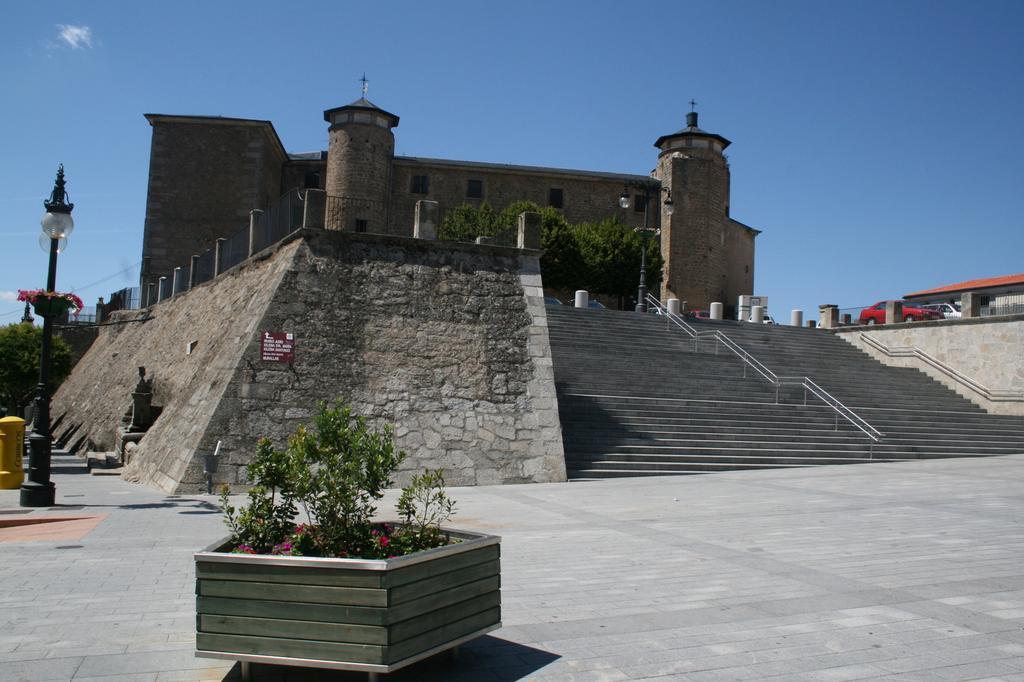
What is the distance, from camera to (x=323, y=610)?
12.5ft

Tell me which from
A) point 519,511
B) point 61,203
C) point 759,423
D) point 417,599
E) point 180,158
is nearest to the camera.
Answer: point 417,599

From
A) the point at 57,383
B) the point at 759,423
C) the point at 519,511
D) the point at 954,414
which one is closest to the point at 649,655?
the point at 519,511

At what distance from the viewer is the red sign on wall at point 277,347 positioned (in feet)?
44.1

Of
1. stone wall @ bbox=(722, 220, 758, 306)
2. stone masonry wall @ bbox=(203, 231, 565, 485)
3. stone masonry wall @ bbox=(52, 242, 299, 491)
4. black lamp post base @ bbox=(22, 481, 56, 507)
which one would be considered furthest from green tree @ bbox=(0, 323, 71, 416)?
stone wall @ bbox=(722, 220, 758, 306)

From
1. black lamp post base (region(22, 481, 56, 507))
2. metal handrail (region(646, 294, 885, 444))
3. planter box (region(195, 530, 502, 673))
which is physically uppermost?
metal handrail (region(646, 294, 885, 444))

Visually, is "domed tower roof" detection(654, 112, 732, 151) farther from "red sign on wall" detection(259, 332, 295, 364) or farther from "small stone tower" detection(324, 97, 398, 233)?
"red sign on wall" detection(259, 332, 295, 364)

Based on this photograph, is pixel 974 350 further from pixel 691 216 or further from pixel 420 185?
pixel 420 185

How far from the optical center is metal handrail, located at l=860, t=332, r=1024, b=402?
23281mm

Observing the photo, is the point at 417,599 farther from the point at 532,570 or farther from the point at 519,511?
the point at 519,511

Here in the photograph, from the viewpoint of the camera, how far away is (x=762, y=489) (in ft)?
41.2

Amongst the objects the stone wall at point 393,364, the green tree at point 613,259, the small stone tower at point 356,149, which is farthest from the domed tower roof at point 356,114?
the stone wall at point 393,364

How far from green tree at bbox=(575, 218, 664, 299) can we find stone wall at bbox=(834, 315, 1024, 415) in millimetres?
19287

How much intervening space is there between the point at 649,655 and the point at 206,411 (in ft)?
34.2

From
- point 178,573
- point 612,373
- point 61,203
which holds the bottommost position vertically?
point 178,573
